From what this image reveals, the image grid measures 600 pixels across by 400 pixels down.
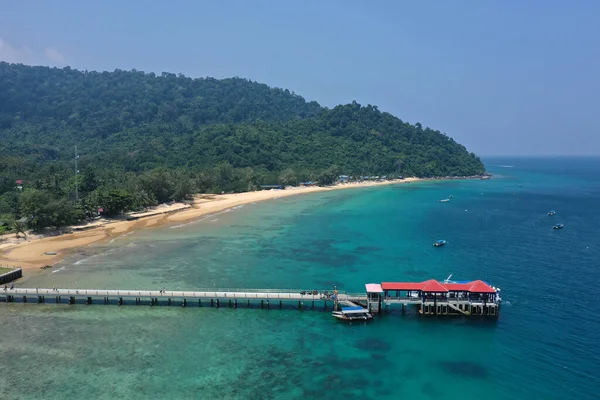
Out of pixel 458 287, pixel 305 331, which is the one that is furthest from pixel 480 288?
pixel 305 331

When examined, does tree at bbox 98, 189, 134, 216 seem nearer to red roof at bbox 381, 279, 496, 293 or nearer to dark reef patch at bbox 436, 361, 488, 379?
red roof at bbox 381, 279, 496, 293

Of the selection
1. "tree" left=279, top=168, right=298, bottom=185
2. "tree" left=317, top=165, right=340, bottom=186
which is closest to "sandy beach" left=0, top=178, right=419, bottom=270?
"tree" left=279, top=168, right=298, bottom=185

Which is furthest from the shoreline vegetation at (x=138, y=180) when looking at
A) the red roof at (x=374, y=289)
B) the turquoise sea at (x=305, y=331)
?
the red roof at (x=374, y=289)

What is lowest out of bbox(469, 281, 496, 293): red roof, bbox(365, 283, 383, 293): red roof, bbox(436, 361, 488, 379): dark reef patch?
bbox(436, 361, 488, 379): dark reef patch

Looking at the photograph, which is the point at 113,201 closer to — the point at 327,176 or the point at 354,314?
the point at 354,314

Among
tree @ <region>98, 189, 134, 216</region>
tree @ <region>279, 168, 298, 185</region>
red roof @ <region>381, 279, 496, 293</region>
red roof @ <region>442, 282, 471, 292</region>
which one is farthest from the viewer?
tree @ <region>279, 168, 298, 185</region>

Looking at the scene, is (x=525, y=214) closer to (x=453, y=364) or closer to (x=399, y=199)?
(x=399, y=199)
